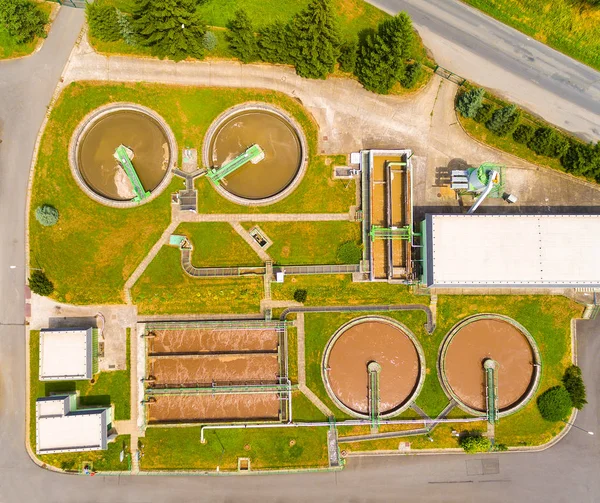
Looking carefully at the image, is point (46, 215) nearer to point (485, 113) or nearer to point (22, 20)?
point (22, 20)

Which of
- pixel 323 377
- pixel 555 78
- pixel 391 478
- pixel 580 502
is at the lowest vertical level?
pixel 580 502

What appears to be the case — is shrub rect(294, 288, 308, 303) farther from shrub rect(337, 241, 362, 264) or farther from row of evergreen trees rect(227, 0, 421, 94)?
row of evergreen trees rect(227, 0, 421, 94)

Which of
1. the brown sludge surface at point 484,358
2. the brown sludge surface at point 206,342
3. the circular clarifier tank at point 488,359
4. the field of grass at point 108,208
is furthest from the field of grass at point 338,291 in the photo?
the field of grass at point 108,208

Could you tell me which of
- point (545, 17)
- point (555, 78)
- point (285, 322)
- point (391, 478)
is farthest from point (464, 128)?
point (391, 478)

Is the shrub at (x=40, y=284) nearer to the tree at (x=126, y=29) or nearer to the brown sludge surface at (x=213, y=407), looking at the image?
the brown sludge surface at (x=213, y=407)

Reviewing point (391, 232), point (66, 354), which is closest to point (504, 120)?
point (391, 232)

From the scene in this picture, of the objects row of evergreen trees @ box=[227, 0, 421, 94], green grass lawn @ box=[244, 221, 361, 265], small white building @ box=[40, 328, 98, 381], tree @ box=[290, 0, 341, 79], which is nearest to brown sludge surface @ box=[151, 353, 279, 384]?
small white building @ box=[40, 328, 98, 381]

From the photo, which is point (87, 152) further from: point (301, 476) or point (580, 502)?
point (580, 502)
